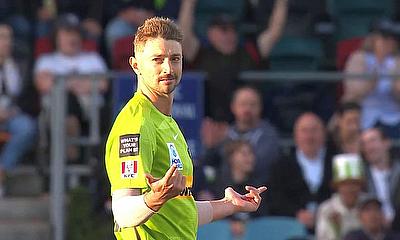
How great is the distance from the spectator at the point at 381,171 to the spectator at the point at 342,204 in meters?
0.17

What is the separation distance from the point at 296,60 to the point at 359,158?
2.00 meters

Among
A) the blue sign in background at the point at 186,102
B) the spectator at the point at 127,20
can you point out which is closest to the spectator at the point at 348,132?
the blue sign in background at the point at 186,102

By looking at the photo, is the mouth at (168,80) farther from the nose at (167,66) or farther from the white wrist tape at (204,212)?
the white wrist tape at (204,212)

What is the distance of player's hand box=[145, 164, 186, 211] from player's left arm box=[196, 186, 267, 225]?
859mm

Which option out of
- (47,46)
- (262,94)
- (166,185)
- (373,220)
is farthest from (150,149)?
(47,46)

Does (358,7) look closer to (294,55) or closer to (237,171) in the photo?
(294,55)

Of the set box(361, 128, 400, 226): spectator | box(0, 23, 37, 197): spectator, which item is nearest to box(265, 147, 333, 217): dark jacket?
box(361, 128, 400, 226): spectator

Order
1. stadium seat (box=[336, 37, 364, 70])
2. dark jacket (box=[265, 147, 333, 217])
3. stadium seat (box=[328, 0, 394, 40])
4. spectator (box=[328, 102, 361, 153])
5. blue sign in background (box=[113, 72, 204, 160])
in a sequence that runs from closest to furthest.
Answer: dark jacket (box=[265, 147, 333, 217])
blue sign in background (box=[113, 72, 204, 160])
spectator (box=[328, 102, 361, 153])
stadium seat (box=[336, 37, 364, 70])
stadium seat (box=[328, 0, 394, 40])

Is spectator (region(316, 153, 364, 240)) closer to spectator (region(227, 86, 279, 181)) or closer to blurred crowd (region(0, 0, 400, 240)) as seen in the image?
blurred crowd (region(0, 0, 400, 240))

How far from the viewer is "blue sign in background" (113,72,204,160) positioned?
10.9 metres

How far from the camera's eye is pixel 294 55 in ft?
41.6

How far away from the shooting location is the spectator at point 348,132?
36.5ft

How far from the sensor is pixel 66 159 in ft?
37.9

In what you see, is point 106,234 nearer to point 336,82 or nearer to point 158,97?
point 336,82
